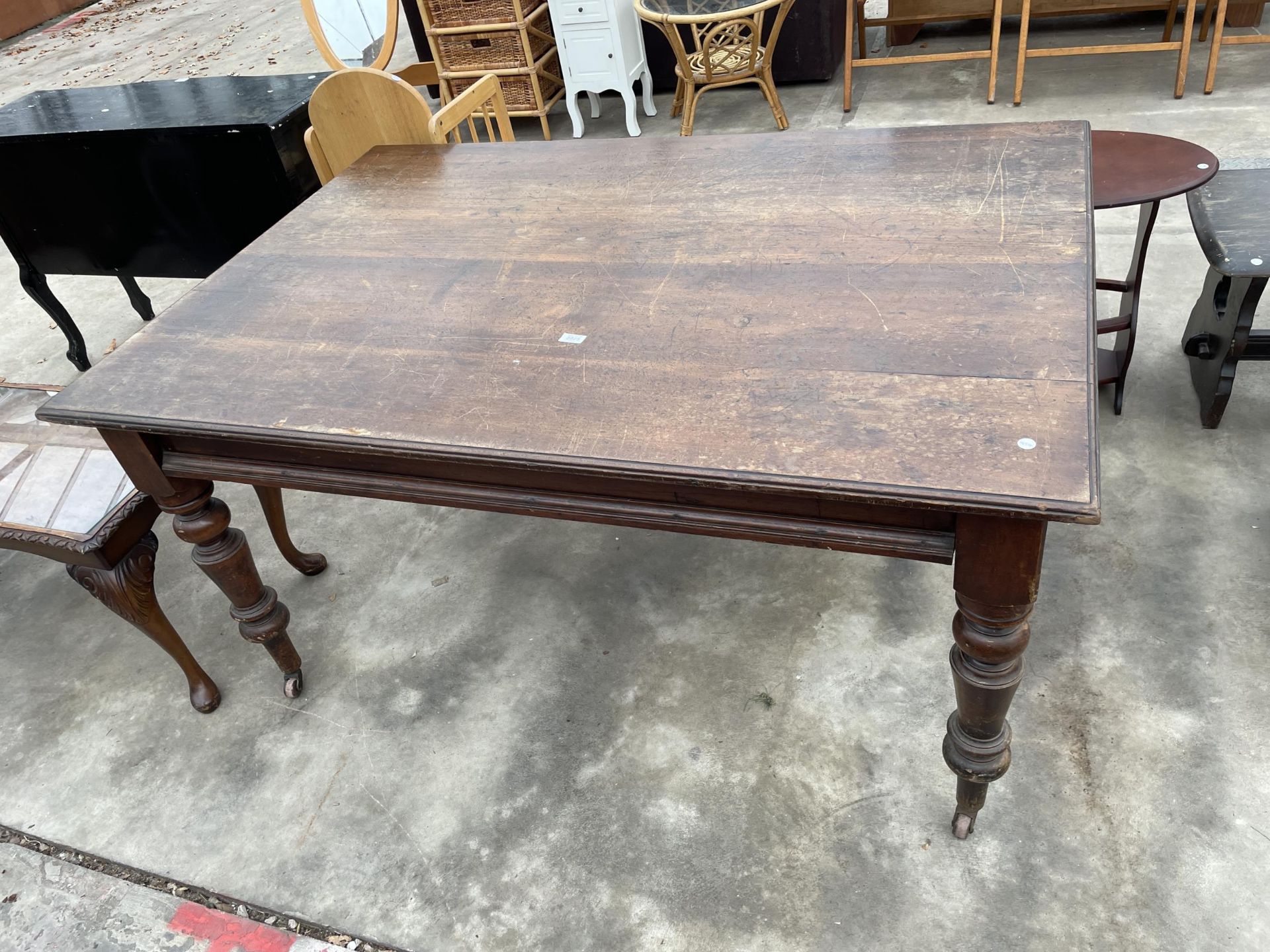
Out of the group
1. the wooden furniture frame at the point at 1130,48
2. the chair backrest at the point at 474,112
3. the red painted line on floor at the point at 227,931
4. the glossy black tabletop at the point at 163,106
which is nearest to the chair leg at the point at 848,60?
the wooden furniture frame at the point at 1130,48

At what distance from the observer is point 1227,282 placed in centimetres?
233

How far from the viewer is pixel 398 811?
5.91ft

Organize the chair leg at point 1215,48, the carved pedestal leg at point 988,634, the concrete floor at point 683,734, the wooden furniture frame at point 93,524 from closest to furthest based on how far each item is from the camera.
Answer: the carved pedestal leg at point 988,634 → the concrete floor at point 683,734 → the wooden furniture frame at point 93,524 → the chair leg at point 1215,48

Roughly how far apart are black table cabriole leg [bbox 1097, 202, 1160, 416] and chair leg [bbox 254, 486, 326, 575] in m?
2.16

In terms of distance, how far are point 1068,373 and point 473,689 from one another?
4.69 feet

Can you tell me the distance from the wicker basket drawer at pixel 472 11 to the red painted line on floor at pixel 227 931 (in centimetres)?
403

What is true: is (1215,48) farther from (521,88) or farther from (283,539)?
(283,539)

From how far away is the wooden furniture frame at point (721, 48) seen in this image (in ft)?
12.7

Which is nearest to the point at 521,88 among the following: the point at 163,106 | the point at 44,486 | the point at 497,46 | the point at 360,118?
the point at 497,46

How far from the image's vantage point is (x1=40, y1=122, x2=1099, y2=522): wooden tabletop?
1166 mm

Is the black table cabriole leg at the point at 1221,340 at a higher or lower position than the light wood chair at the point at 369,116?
lower

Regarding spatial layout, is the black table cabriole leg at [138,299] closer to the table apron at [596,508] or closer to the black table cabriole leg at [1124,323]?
the table apron at [596,508]

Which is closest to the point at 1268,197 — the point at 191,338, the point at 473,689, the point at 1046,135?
the point at 1046,135

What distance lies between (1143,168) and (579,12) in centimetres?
302
